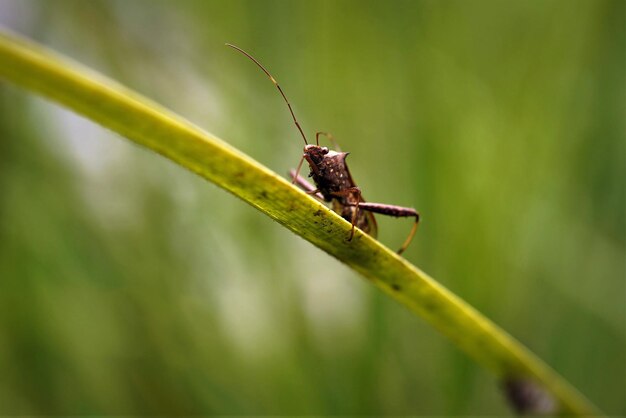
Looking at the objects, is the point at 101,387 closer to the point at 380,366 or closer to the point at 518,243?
the point at 380,366

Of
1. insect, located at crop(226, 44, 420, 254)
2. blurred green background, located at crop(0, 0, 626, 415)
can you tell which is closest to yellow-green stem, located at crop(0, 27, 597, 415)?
insect, located at crop(226, 44, 420, 254)

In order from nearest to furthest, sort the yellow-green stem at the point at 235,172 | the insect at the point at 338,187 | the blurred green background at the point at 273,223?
1. the yellow-green stem at the point at 235,172
2. the insect at the point at 338,187
3. the blurred green background at the point at 273,223

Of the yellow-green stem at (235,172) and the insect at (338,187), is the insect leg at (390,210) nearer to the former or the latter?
the insect at (338,187)

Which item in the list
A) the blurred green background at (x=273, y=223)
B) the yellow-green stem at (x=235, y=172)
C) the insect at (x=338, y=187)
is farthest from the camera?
the blurred green background at (x=273, y=223)

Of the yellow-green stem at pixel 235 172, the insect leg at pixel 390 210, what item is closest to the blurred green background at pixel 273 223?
the insect leg at pixel 390 210

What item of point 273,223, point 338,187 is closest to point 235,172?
point 338,187

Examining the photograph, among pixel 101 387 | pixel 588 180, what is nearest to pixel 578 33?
pixel 588 180

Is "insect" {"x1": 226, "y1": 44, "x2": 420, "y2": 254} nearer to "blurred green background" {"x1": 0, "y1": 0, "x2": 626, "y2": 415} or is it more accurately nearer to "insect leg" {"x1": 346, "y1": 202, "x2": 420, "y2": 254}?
"insect leg" {"x1": 346, "y1": 202, "x2": 420, "y2": 254}

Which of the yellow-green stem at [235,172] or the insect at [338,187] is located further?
the insect at [338,187]

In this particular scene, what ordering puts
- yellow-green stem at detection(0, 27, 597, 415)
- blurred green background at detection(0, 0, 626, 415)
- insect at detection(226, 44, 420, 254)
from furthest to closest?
blurred green background at detection(0, 0, 626, 415)
insect at detection(226, 44, 420, 254)
yellow-green stem at detection(0, 27, 597, 415)
